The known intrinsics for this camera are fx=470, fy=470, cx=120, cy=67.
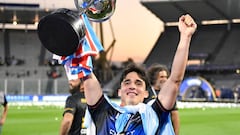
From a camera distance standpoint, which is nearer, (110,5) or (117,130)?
(110,5)

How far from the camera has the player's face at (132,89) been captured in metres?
3.31

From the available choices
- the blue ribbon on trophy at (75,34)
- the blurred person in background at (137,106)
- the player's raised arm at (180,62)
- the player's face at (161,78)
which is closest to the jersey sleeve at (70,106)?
the player's face at (161,78)

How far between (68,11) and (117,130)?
3.05 feet

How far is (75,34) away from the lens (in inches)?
104

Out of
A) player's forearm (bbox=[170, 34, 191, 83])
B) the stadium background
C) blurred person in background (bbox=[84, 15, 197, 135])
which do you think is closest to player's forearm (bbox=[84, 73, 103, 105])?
blurred person in background (bbox=[84, 15, 197, 135])

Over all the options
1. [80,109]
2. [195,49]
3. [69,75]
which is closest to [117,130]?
[69,75]

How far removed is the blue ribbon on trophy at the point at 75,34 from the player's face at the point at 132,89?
537mm

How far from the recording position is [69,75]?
2.79 metres

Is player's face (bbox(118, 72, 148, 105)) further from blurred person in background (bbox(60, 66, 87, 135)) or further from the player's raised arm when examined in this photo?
blurred person in background (bbox(60, 66, 87, 135))

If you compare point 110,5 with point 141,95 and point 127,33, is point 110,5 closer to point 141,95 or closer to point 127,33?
point 141,95

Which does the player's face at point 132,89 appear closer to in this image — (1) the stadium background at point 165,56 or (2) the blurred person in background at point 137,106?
(2) the blurred person in background at point 137,106

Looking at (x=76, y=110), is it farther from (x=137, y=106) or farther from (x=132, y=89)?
(x=137, y=106)

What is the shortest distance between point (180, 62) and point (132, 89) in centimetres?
41

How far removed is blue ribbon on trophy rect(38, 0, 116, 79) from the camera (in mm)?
2664
